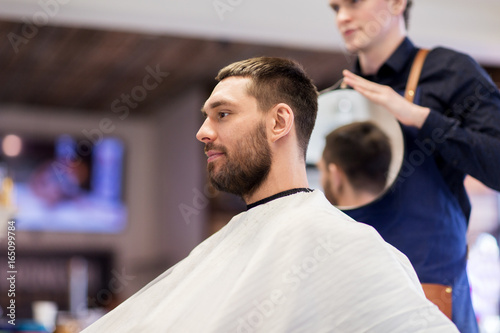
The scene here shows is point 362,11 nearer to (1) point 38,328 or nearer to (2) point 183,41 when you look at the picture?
(1) point 38,328

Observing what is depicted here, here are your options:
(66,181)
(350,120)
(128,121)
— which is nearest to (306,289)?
(350,120)

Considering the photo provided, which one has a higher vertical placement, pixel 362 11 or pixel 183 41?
pixel 362 11

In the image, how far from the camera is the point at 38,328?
2.86 metres

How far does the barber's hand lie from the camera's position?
173 centimetres

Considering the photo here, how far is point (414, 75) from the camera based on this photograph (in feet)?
6.11

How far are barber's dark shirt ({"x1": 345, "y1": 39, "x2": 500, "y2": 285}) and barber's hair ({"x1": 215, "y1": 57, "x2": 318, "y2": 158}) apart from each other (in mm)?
376

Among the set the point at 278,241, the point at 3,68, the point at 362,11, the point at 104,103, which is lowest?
the point at 104,103

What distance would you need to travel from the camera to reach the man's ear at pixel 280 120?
4.87ft

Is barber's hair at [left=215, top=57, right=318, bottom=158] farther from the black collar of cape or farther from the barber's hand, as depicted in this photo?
the barber's hand

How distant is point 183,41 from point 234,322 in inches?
151

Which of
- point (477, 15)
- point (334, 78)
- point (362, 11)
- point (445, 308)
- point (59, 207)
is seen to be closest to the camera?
point (445, 308)

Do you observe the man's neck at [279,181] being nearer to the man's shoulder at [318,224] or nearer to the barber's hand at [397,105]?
the man's shoulder at [318,224]

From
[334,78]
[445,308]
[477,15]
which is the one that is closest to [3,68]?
[334,78]

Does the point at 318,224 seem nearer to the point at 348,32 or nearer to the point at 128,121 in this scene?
the point at 348,32
